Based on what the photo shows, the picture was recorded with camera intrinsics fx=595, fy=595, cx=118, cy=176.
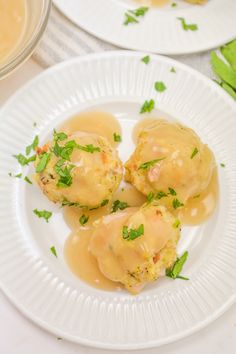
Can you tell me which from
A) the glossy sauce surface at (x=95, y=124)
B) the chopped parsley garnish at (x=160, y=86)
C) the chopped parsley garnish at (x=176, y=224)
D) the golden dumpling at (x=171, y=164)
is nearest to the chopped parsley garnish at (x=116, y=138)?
the glossy sauce surface at (x=95, y=124)

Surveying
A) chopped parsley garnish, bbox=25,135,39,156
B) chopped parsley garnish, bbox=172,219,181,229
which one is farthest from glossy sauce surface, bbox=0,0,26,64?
chopped parsley garnish, bbox=172,219,181,229

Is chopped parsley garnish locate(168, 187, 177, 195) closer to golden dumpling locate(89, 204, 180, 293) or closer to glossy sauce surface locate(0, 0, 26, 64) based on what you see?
golden dumpling locate(89, 204, 180, 293)

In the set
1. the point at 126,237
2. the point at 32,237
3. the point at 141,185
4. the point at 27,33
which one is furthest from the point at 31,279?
the point at 27,33

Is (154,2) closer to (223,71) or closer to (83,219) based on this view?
(223,71)

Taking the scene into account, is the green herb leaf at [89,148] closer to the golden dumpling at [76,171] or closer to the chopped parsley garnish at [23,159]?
the golden dumpling at [76,171]

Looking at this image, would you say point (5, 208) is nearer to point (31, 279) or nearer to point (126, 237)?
point (31, 279)

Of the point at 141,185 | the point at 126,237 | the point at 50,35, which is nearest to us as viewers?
the point at 126,237
